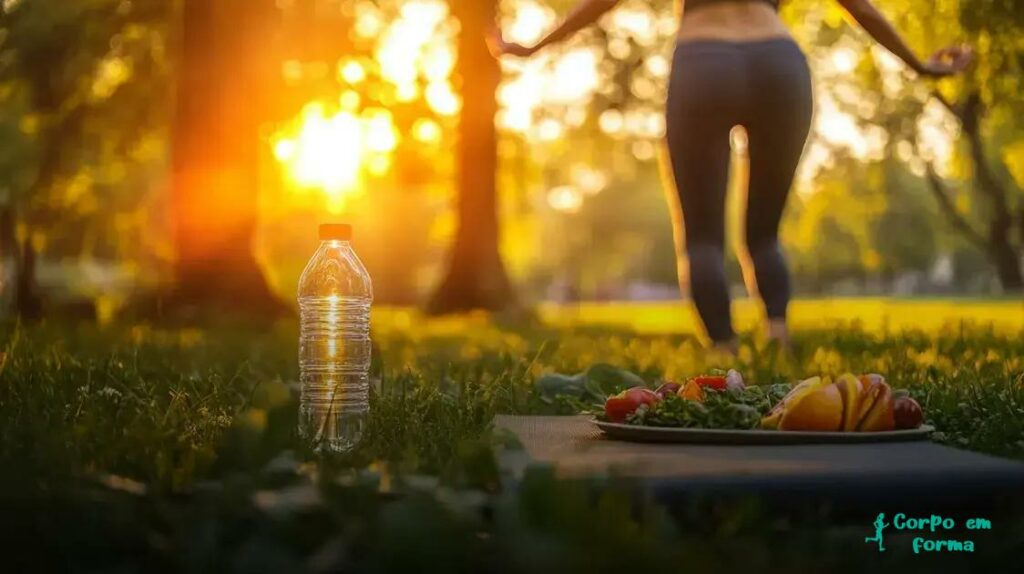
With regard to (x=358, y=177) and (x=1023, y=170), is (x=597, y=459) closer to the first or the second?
(x=1023, y=170)

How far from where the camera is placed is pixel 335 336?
5.13 metres

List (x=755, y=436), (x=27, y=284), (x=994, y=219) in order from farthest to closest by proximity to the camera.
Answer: (x=994, y=219), (x=27, y=284), (x=755, y=436)

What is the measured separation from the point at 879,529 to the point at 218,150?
521 inches

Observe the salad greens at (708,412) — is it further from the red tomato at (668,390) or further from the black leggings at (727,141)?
the black leggings at (727,141)

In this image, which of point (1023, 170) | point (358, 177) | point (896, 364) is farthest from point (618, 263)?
point (896, 364)

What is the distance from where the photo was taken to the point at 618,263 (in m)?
95.5

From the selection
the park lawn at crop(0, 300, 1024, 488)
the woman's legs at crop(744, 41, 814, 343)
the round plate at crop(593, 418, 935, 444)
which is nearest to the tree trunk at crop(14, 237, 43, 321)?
the park lawn at crop(0, 300, 1024, 488)

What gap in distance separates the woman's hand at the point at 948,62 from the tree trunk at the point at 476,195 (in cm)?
1545

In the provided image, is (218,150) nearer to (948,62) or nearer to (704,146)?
(704,146)

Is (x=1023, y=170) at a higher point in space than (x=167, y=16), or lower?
lower

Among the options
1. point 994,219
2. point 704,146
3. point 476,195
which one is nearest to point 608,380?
point 704,146

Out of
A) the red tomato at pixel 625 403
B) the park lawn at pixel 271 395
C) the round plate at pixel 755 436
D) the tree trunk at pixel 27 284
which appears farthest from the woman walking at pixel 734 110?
Result: the tree trunk at pixel 27 284

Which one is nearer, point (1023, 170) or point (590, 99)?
point (1023, 170)

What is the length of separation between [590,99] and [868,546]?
2448 centimetres
